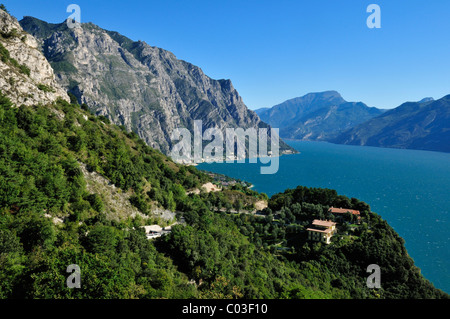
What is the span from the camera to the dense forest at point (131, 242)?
54.4 feet

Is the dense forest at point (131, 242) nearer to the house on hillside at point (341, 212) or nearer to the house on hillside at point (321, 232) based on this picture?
the house on hillside at point (321, 232)

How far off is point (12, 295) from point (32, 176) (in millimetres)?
12757

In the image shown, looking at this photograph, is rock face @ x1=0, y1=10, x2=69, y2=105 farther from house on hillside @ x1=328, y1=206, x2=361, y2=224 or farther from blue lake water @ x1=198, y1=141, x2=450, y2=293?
blue lake water @ x1=198, y1=141, x2=450, y2=293

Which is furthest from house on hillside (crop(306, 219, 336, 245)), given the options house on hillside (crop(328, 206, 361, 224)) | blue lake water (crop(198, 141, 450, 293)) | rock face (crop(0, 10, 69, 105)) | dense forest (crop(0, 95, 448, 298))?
rock face (crop(0, 10, 69, 105))

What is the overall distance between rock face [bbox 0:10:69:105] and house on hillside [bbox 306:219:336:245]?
47398 mm

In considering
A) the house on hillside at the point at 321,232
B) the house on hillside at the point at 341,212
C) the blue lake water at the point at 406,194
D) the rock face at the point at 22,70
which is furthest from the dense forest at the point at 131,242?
the blue lake water at the point at 406,194

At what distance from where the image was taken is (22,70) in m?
36.8

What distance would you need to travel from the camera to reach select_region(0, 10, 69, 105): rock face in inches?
1296

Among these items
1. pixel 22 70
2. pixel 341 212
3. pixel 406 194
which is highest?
pixel 22 70

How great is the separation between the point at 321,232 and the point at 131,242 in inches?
1344

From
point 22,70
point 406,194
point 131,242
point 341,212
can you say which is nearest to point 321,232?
point 341,212

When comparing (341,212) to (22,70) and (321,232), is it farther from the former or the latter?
(22,70)
